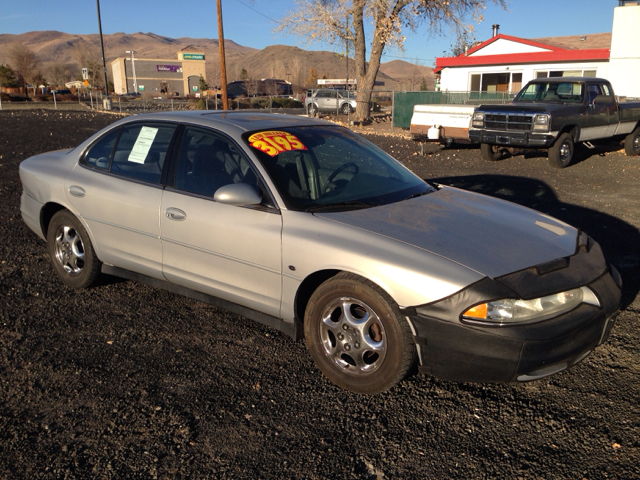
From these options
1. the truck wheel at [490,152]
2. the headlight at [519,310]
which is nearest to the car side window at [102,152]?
the headlight at [519,310]

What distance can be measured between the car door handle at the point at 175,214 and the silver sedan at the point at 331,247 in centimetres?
3

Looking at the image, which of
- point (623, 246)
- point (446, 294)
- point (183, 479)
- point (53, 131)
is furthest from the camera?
point (53, 131)

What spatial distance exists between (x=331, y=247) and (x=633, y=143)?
561 inches

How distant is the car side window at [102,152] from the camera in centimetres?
464

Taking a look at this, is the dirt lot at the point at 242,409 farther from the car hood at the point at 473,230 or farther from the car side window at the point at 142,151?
the car side window at the point at 142,151

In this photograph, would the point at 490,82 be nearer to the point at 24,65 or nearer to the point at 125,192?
the point at 125,192

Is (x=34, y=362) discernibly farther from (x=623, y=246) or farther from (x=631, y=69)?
(x=631, y=69)

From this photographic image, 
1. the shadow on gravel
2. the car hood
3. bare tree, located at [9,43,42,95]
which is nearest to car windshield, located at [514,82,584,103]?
the shadow on gravel

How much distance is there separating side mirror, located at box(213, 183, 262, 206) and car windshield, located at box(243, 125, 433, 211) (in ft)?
0.61

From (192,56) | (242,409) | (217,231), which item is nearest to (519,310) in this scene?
(242,409)

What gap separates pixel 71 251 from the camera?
4.89m

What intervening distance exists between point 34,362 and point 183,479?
5.57 ft

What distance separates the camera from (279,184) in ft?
12.0

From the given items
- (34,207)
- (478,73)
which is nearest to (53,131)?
(34,207)
